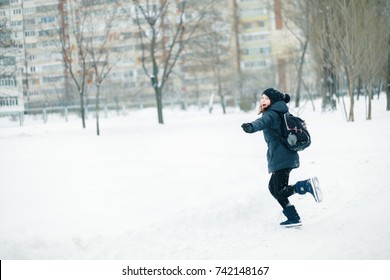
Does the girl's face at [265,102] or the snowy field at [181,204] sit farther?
the girl's face at [265,102]

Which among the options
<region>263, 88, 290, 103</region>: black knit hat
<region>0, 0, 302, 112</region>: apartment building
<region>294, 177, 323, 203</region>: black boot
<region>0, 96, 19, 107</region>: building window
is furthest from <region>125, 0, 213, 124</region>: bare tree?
<region>294, 177, 323, 203</region>: black boot

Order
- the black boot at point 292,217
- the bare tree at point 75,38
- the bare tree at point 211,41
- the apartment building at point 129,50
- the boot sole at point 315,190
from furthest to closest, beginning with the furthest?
the bare tree at point 211,41
the bare tree at point 75,38
the apartment building at point 129,50
the black boot at point 292,217
the boot sole at point 315,190

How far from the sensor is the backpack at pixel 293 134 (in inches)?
182

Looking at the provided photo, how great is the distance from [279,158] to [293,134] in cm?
32

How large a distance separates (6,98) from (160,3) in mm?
14876

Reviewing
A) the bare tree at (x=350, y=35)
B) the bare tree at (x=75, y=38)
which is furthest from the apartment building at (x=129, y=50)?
the bare tree at (x=350, y=35)

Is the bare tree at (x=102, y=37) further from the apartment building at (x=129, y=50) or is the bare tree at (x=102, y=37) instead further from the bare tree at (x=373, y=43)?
the bare tree at (x=373, y=43)

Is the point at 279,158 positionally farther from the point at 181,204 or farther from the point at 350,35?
the point at 350,35

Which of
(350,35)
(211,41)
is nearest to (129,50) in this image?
(211,41)

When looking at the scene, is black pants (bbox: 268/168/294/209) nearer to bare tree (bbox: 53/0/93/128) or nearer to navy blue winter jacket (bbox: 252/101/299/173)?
navy blue winter jacket (bbox: 252/101/299/173)

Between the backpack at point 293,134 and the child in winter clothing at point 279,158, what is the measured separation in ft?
0.18

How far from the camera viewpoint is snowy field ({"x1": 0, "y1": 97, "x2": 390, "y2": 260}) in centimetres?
436

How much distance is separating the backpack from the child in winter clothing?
2.2 inches

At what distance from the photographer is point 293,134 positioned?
4.63 meters
